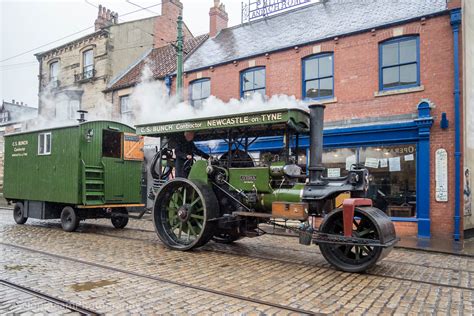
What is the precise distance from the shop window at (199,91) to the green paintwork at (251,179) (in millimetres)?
8407

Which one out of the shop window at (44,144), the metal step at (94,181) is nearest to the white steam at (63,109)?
the shop window at (44,144)

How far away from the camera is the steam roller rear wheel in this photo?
593 centimetres

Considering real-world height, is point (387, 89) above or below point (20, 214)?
above

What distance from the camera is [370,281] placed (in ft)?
18.5

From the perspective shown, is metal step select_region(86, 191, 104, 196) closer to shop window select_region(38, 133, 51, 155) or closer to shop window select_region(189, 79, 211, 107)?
shop window select_region(38, 133, 51, 155)

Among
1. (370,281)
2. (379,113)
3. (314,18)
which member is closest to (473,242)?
(379,113)

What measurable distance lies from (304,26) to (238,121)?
8.95 meters

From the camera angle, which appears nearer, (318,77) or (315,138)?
(315,138)

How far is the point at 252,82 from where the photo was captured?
14.4 m

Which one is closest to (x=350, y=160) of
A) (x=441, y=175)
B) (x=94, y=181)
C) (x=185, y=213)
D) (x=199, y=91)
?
(x=441, y=175)

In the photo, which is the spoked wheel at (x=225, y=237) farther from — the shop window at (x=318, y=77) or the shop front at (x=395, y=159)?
the shop window at (x=318, y=77)

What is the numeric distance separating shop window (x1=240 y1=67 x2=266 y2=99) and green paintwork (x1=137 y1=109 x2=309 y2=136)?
6.64 metres

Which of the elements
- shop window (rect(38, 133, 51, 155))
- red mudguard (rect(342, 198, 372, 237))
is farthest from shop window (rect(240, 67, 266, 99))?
red mudguard (rect(342, 198, 372, 237))

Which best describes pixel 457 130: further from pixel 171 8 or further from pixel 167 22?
pixel 171 8
